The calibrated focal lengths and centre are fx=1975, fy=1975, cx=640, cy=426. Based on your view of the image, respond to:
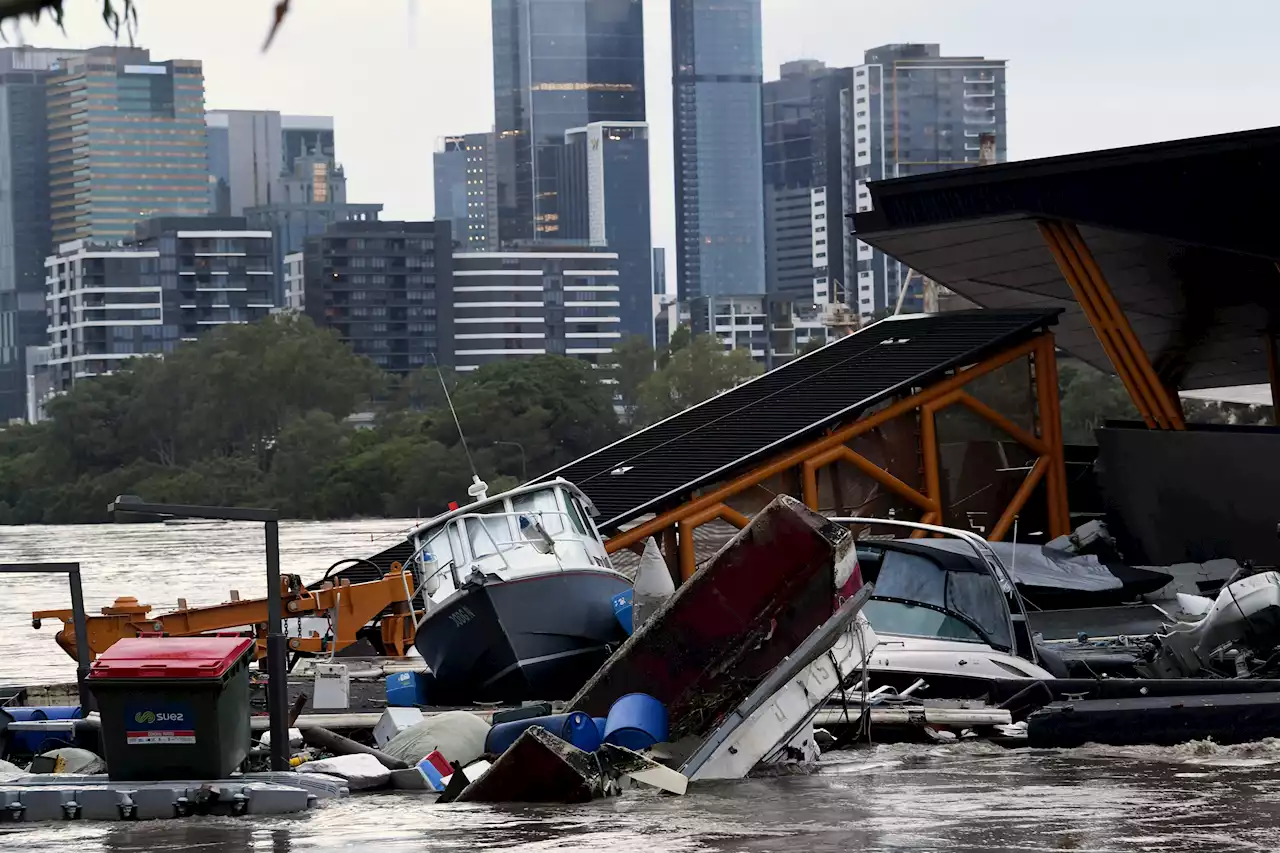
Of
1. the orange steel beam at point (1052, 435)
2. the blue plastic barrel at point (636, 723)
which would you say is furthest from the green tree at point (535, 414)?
the blue plastic barrel at point (636, 723)

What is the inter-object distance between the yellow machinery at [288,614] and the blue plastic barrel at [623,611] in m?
3.33

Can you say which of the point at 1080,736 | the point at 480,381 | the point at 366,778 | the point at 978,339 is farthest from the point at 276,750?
the point at 480,381

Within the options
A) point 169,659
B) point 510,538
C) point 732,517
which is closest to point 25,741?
point 169,659

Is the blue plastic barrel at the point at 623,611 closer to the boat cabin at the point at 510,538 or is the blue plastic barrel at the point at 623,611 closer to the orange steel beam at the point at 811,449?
the boat cabin at the point at 510,538

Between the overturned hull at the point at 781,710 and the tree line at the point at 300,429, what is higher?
the overturned hull at the point at 781,710

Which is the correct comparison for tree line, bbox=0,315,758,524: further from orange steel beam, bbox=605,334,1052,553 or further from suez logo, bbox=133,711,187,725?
suez logo, bbox=133,711,187,725

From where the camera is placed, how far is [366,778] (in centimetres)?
1452

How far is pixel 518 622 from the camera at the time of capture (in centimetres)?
2136

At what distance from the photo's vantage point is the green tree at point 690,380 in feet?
481

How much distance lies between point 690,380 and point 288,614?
411 feet

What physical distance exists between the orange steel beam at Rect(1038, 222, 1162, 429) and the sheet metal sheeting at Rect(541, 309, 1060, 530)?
0.68 metres

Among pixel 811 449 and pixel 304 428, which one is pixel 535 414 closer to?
pixel 304 428

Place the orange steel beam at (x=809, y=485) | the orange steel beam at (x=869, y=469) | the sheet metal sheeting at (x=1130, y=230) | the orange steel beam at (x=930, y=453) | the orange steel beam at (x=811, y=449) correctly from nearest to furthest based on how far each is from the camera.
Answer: the sheet metal sheeting at (x=1130, y=230), the orange steel beam at (x=811, y=449), the orange steel beam at (x=809, y=485), the orange steel beam at (x=869, y=469), the orange steel beam at (x=930, y=453)

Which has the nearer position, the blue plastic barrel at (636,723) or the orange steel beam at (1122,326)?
the blue plastic barrel at (636,723)
